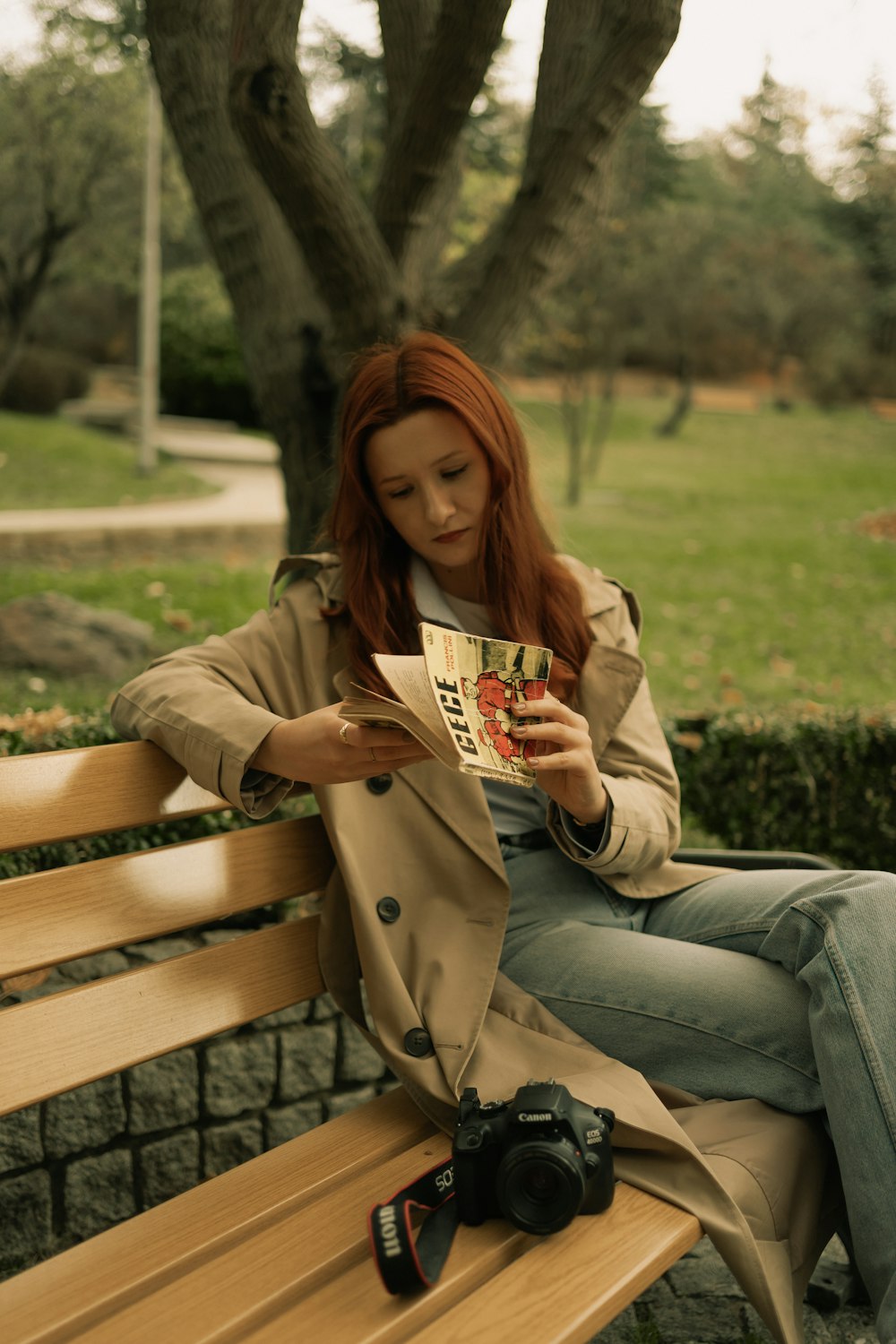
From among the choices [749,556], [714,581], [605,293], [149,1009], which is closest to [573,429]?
[605,293]

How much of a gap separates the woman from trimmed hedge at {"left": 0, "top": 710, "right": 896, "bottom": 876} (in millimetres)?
1158

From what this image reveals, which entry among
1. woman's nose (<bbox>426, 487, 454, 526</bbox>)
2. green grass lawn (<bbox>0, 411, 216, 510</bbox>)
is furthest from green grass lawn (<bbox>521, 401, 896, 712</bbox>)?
green grass lawn (<bbox>0, 411, 216, 510</bbox>)

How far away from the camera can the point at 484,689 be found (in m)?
1.84

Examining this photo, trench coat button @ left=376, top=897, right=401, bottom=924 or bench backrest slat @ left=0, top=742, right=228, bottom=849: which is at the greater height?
bench backrest slat @ left=0, top=742, right=228, bottom=849

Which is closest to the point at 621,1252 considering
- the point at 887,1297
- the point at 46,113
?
the point at 887,1297

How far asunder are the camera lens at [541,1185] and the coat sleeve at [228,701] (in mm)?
739

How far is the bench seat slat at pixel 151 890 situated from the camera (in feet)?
6.40

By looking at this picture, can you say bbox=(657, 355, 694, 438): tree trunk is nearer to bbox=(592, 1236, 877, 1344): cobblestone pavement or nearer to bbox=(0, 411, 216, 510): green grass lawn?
bbox=(0, 411, 216, 510): green grass lawn

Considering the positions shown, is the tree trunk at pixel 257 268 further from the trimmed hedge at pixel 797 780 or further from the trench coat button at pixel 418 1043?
the trench coat button at pixel 418 1043

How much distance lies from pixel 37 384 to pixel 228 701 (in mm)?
16749

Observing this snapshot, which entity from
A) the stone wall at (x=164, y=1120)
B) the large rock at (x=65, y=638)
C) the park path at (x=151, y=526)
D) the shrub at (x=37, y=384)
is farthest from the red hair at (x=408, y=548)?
the shrub at (x=37, y=384)

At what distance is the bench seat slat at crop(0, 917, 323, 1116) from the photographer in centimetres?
189

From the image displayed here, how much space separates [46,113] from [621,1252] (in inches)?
351

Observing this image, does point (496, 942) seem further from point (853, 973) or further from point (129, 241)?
point (129, 241)
